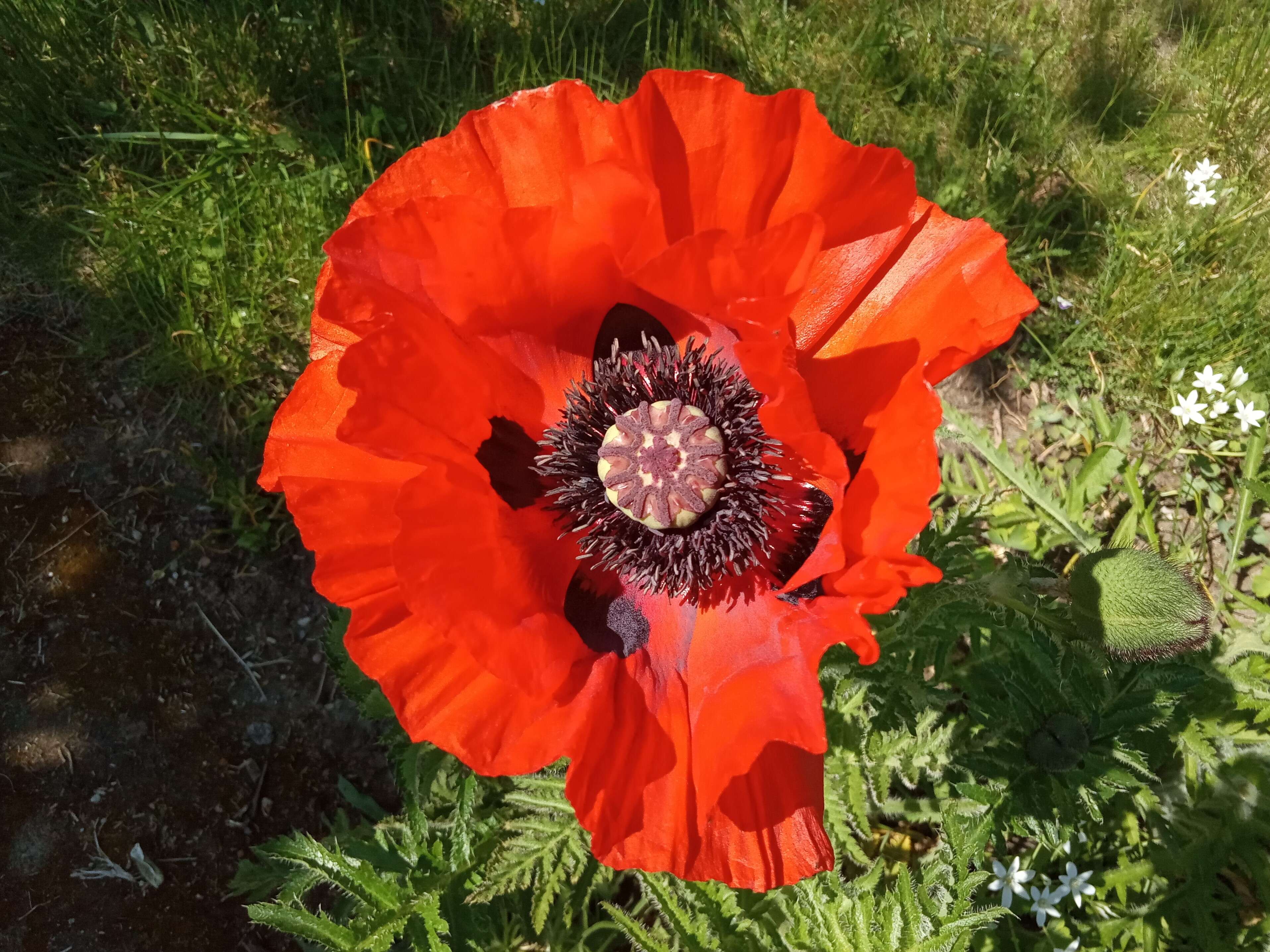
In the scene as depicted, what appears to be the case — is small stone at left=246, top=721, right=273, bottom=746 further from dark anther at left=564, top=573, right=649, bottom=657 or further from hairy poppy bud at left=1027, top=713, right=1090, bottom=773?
hairy poppy bud at left=1027, top=713, right=1090, bottom=773

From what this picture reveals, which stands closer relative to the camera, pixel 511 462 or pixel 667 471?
pixel 667 471

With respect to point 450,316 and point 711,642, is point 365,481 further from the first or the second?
point 711,642

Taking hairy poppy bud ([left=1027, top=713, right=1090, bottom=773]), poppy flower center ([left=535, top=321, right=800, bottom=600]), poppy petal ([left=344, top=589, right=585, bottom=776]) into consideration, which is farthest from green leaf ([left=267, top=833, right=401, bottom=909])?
hairy poppy bud ([left=1027, top=713, right=1090, bottom=773])

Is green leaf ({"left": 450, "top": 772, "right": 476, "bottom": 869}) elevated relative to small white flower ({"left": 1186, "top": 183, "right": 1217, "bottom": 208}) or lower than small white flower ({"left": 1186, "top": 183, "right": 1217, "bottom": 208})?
lower

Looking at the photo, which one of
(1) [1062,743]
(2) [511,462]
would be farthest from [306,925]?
(1) [1062,743]

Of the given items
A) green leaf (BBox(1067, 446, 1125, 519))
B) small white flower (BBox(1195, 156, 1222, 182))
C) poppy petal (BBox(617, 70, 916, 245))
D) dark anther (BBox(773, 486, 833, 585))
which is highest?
poppy petal (BBox(617, 70, 916, 245))

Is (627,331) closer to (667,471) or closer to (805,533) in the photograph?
(667,471)
